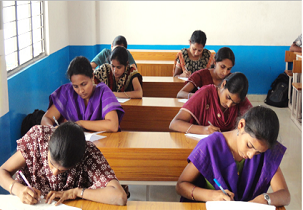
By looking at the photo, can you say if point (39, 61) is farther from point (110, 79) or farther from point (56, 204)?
point (56, 204)

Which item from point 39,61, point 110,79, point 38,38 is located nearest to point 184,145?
point 110,79

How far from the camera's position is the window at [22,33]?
3.77 m

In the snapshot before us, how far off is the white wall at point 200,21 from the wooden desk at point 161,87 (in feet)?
8.59

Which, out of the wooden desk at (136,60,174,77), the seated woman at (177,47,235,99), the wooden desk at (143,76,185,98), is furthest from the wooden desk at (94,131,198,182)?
the wooden desk at (136,60,174,77)

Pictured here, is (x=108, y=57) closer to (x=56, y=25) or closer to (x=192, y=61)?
(x=192, y=61)

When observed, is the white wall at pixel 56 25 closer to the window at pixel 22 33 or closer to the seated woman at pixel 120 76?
the window at pixel 22 33

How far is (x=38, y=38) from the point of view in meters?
4.85

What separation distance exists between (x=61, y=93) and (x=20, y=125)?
5.32 ft

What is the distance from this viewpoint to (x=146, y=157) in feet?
6.91

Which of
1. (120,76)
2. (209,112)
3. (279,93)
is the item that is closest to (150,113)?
(120,76)

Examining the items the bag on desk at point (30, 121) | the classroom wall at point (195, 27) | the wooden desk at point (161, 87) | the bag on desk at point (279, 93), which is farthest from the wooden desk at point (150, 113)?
the bag on desk at point (279, 93)

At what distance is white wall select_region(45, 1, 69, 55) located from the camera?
4.99 meters

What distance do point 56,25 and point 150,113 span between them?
310cm

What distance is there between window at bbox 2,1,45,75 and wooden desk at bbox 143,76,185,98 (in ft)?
4.99
